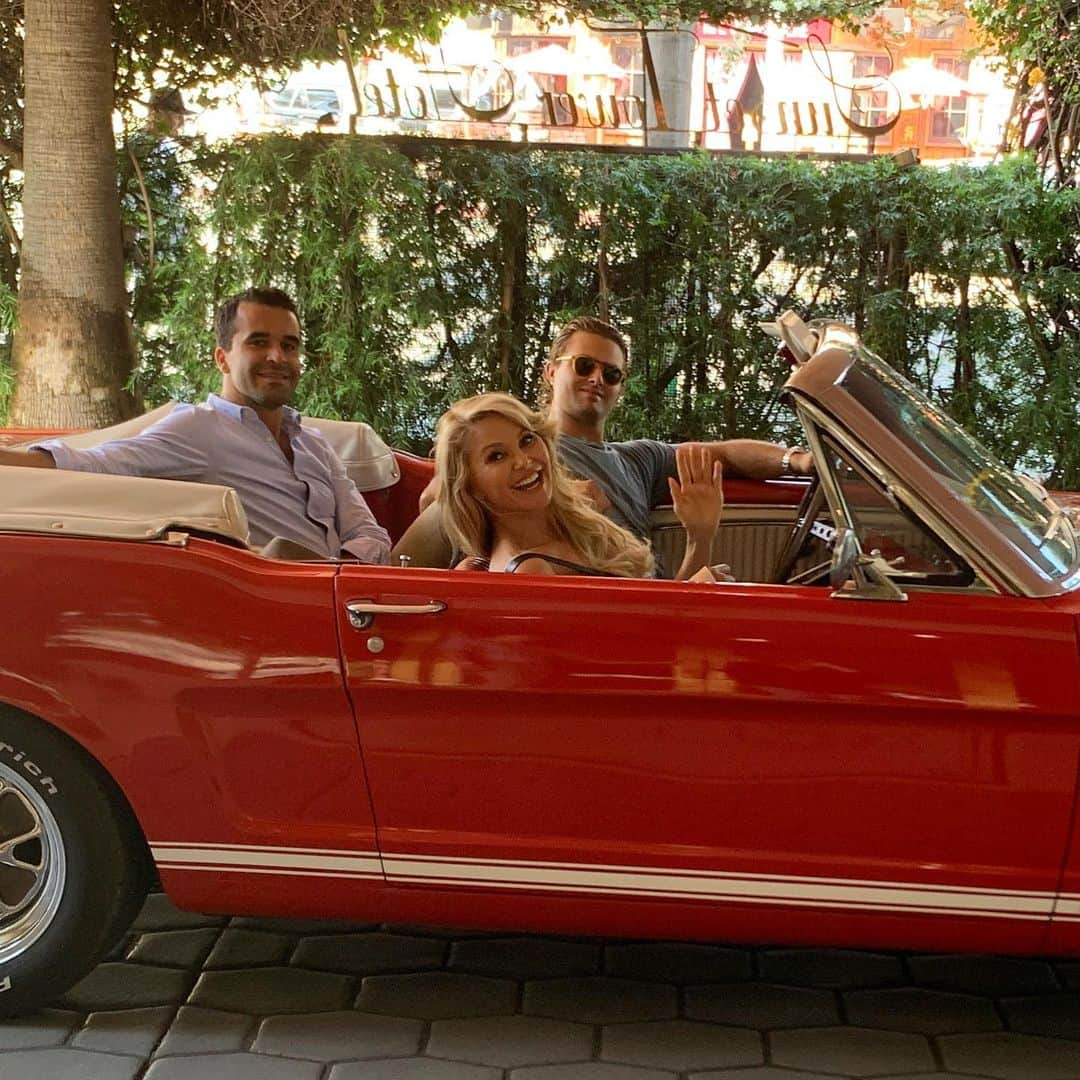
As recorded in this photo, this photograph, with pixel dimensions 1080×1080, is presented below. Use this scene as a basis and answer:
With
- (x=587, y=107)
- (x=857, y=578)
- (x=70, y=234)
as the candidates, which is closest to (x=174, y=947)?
(x=857, y=578)

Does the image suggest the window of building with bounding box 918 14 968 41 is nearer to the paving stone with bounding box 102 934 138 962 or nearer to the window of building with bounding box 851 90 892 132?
the window of building with bounding box 851 90 892 132

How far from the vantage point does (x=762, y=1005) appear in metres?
2.77

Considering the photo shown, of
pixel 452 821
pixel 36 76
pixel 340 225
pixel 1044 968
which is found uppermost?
pixel 36 76

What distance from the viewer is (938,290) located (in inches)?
261

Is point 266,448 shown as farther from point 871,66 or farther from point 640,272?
point 871,66

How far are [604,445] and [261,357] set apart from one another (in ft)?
3.34

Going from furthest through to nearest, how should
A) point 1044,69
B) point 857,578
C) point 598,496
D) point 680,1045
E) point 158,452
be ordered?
1. point 1044,69
2. point 598,496
3. point 158,452
4. point 680,1045
5. point 857,578

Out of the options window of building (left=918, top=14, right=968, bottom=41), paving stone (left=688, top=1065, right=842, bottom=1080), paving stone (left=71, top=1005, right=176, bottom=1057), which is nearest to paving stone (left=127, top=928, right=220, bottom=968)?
paving stone (left=71, top=1005, right=176, bottom=1057)

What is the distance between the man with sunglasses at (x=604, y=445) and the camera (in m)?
3.78

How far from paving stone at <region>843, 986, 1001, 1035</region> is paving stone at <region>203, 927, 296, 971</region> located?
4.07 feet

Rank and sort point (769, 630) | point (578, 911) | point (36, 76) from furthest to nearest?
1. point (36, 76)
2. point (578, 911)
3. point (769, 630)

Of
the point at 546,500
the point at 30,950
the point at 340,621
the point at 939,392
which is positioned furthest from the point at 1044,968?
the point at 939,392

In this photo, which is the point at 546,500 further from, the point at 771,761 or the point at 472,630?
the point at 771,761

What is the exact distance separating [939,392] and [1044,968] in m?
4.26
